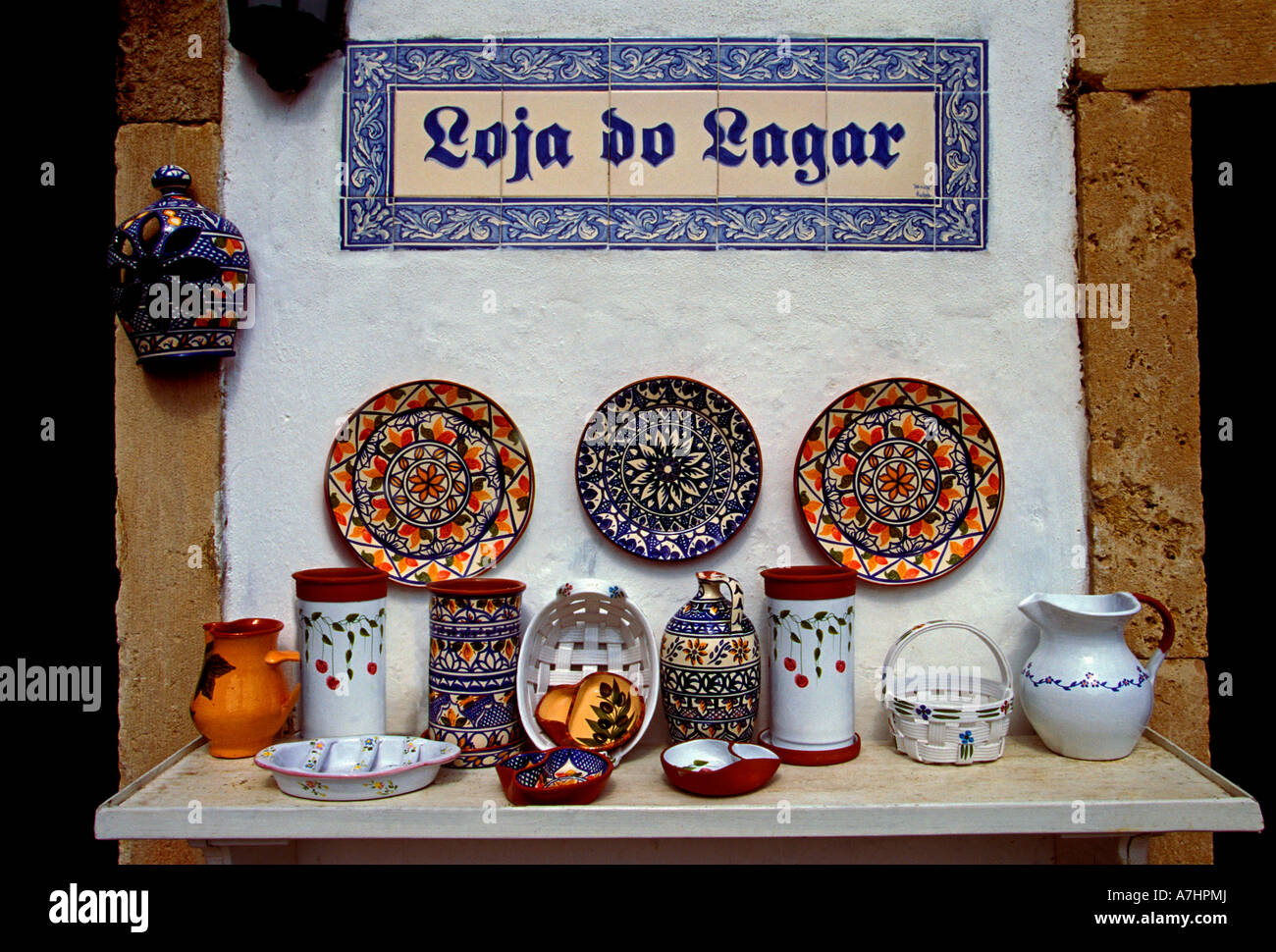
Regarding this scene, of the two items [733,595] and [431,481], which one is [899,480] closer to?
[733,595]

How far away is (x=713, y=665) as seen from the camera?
1722 mm

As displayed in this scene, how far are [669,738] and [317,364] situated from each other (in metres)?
1.05

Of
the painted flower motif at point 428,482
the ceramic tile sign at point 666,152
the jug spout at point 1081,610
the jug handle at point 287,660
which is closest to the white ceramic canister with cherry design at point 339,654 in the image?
the jug handle at point 287,660

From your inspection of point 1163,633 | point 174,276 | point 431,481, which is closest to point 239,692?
point 431,481

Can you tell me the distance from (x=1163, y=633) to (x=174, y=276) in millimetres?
2044

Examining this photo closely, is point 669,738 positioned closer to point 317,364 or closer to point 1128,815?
point 1128,815

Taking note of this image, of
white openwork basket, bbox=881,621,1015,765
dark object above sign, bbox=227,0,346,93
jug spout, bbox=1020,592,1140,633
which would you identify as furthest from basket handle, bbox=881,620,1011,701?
dark object above sign, bbox=227,0,346,93

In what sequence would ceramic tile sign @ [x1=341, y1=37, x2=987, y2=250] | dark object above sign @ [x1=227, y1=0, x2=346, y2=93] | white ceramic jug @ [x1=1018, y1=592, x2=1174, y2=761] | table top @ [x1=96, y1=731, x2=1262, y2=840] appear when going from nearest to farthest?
table top @ [x1=96, y1=731, x2=1262, y2=840] < white ceramic jug @ [x1=1018, y1=592, x2=1174, y2=761] < dark object above sign @ [x1=227, y1=0, x2=346, y2=93] < ceramic tile sign @ [x1=341, y1=37, x2=987, y2=250]

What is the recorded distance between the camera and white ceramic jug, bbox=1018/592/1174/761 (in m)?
1.71

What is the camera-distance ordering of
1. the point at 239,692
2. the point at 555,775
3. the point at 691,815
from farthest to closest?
the point at 239,692 → the point at 555,775 → the point at 691,815

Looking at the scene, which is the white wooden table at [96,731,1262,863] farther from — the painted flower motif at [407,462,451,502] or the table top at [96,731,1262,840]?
the painted flower motif at [407,462,451,502]

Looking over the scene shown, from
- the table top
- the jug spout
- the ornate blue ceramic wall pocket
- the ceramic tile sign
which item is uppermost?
the ceramic tile sign

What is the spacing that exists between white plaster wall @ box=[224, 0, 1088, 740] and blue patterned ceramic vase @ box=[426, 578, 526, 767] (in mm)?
202

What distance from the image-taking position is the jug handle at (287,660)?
1.74m
